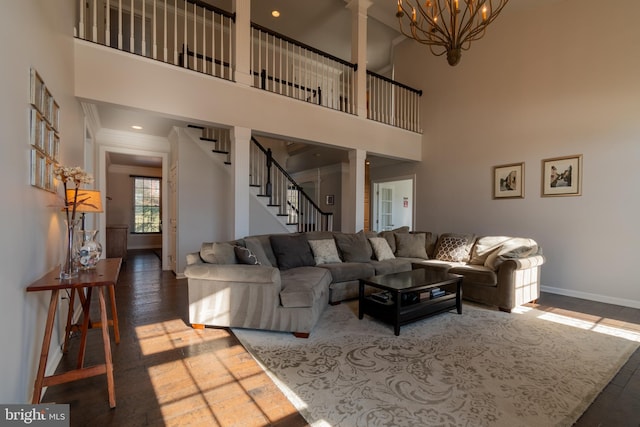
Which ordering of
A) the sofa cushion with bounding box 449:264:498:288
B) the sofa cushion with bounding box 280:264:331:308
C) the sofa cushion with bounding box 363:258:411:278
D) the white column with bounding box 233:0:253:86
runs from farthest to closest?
1. the sofa cushion with bounding box 363:258:411:278
2. the white column with bounding box 233:0:253:86
3. the sofa cushion with bounding box 449:264:498:288
4. the sofa cushion with bounding box 280:264:331:308

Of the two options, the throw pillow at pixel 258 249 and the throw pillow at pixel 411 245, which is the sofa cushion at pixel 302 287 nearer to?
the throw pillow at pixel 258 249

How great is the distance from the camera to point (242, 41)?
411 centimetres

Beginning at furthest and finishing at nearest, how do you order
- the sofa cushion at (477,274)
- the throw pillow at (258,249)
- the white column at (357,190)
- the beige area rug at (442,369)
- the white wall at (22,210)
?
the white column at (357,190)
the sofa cushion at (477,274)
the throw pillow at (258,249)
the beige area rug at (442,369)
the white wall at (22,210)

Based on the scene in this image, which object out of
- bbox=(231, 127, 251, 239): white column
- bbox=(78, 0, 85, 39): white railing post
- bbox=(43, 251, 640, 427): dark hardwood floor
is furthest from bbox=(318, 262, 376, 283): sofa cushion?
bbox=(78, 0, 85, 39): white railing post

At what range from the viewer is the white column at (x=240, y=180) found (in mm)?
4102

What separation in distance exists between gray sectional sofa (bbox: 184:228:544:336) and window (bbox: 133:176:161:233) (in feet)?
23.5

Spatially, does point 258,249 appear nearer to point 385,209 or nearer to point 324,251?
point 324,251

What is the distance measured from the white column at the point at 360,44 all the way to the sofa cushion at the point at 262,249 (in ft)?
9.79

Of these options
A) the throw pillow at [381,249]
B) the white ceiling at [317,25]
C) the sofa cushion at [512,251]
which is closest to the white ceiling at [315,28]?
the white ceiling at [317,25]

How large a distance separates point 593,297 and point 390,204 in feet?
14.9

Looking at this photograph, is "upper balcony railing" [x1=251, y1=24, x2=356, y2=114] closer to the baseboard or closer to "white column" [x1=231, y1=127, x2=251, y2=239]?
"white column" [x1=231, y1=127, x2=251, y2=239]

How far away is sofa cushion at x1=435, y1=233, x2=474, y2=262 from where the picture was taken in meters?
4.62

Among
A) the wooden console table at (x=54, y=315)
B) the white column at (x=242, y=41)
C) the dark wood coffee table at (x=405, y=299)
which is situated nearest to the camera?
the wooden console table at (x=54, y=315)

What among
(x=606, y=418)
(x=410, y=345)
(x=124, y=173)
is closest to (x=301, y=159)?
(x=124, y=173)
